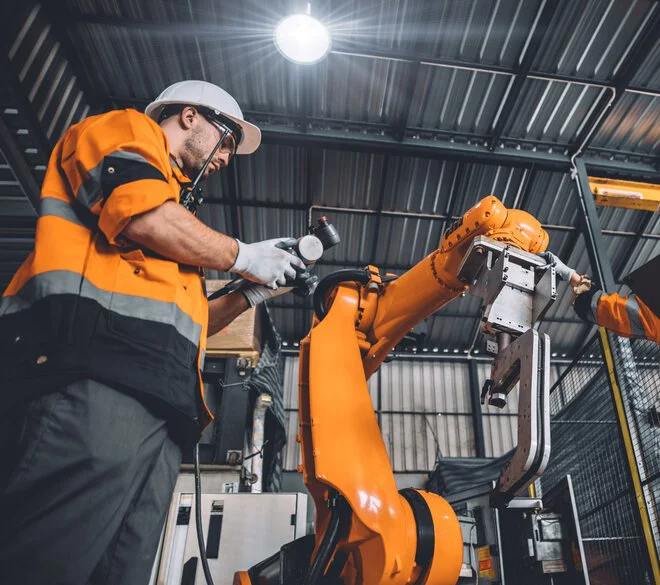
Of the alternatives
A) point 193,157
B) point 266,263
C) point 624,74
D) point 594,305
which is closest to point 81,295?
point 266,263

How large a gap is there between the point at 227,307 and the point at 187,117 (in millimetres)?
835

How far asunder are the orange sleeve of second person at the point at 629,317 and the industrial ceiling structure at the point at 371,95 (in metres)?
2.78

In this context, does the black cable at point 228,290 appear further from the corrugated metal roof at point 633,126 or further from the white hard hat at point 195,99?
the corrugated metal roof at point 633,126

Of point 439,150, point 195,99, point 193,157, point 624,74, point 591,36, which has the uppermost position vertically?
point 591,36

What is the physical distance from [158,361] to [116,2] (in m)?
5.48

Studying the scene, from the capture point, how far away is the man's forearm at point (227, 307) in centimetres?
214

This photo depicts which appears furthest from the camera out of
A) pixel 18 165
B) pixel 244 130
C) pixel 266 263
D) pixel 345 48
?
pixel 345 48

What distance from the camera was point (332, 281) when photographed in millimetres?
2736

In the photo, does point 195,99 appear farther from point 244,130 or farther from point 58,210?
point 58,210

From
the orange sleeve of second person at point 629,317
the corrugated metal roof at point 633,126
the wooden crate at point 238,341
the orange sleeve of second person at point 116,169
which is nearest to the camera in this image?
the orange sleeve of second person at point 116,169

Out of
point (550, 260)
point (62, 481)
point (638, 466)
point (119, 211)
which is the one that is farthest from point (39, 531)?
point (638, 466)

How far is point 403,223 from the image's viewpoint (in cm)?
821

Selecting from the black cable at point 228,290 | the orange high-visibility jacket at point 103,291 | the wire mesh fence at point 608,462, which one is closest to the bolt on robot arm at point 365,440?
the black cable at point 228,290

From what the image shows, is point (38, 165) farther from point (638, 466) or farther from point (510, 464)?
point (638, 466)
